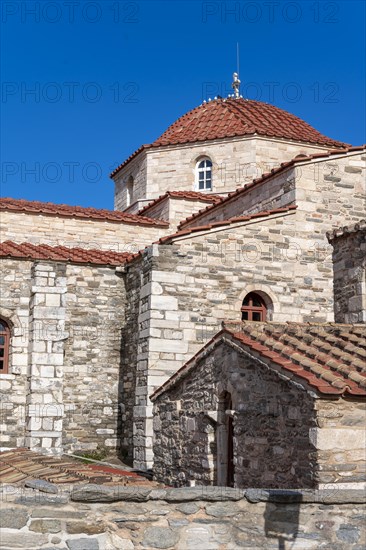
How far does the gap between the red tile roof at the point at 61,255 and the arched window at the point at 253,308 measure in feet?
9.08

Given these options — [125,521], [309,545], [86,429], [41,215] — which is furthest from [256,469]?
[41,215]

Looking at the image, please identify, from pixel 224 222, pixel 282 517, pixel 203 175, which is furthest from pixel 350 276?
pixel 203 175

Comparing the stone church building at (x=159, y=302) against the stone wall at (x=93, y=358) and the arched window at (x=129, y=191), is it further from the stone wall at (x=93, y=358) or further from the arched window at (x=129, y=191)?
the arched window at (x=129, y=191)

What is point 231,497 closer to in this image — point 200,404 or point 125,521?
point 125,521

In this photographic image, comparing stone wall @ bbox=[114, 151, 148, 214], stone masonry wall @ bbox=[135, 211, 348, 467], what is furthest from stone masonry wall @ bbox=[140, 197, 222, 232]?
stone masonry wall @ bbox=[135, 211, 348, 467]

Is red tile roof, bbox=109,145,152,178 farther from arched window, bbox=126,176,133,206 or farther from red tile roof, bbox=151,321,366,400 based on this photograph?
red tile roof, bbox=151,321,366,400

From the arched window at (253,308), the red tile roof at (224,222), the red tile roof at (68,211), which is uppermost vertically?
the red tile roof at (68,211)

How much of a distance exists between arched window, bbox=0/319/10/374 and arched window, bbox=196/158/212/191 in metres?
8.63

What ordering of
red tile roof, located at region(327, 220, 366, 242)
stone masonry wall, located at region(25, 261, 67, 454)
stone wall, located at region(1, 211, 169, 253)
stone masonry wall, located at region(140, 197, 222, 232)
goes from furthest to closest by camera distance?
1. stone masonry wall, located at region(140, 197, 222, 232)
2. stone wall, located at region(1, 211, 169, 253)
3. stone masonry wall, located at region(25, 261, 67, 454)
4. red tile roof, located at region(327, 220, 366, 242)

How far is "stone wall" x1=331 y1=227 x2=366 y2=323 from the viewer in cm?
1114

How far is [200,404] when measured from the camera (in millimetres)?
9273

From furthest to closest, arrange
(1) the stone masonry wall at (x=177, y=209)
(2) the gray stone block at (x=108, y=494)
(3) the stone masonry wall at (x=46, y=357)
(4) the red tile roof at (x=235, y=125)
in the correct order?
1. (4) the red tile roof at (x=235, y=125)
2. (1) the stone masonry wall at (x=177, y=209)
3. (3) the stone masonry wall at (x=46, y=357)
4. (2) the gray stone block at (x=108, y=494)

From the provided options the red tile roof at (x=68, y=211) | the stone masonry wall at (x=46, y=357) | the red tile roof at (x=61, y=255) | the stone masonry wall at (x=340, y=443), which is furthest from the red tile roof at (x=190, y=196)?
the stone masonry wall at (x=340, y=443)

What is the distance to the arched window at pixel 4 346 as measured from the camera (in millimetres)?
14320
